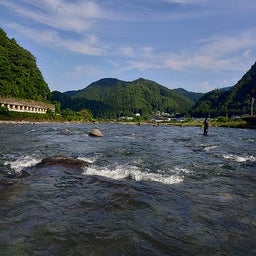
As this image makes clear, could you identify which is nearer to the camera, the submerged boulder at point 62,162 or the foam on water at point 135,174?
the foam on water at point 135,174

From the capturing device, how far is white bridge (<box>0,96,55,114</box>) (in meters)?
104

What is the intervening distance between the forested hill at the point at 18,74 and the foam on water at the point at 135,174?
107149mm

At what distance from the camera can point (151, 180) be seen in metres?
15.5

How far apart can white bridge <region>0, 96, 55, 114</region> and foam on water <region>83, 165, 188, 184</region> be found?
9084 cm

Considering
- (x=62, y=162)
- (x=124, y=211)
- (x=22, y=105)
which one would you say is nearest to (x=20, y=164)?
(x=62, y=162)

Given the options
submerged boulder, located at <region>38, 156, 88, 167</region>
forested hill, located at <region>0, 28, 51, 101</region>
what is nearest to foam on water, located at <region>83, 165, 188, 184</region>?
submerged boulder, located at <region>38, 156, 88, 167</region>

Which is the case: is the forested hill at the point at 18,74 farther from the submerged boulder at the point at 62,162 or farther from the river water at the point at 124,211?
the river water at the point at 124,211

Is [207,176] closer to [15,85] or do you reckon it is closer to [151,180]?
[151,180]

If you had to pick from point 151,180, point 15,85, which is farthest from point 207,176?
point 15,85

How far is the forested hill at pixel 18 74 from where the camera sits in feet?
407

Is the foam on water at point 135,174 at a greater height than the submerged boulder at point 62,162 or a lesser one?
lesser

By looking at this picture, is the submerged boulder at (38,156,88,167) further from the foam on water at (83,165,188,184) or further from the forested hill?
the forested hill

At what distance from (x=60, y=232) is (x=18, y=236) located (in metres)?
1.03

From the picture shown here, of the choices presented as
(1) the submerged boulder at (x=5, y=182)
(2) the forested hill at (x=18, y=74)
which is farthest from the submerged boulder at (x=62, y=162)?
(2) the forested hill at (x=18, y=74)
